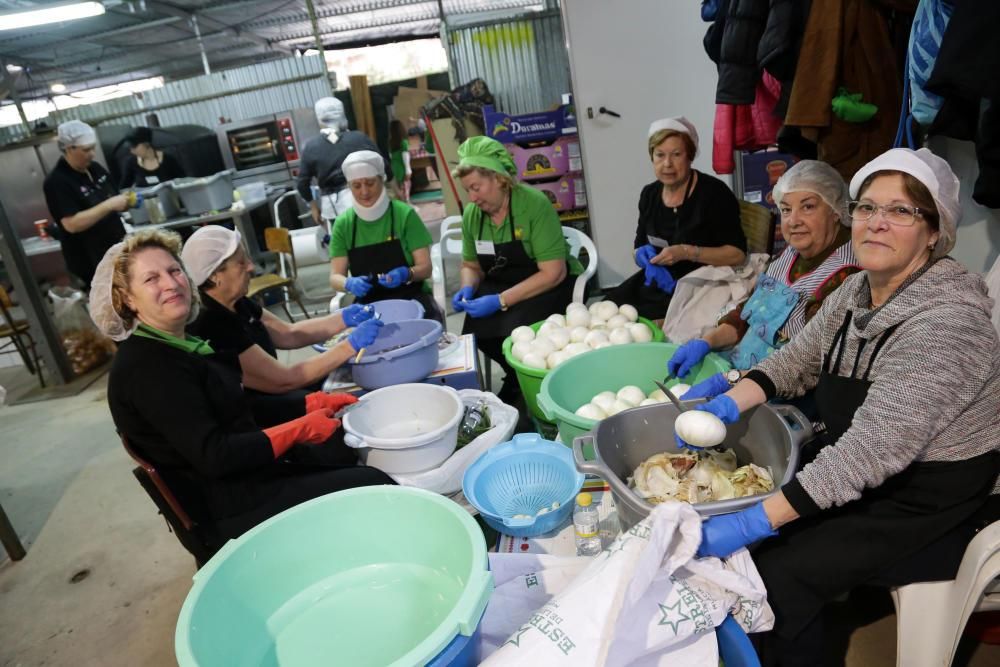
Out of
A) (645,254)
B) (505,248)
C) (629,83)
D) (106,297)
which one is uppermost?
(629,83)

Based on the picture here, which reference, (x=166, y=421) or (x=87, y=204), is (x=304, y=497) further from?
(x=87, y=204)

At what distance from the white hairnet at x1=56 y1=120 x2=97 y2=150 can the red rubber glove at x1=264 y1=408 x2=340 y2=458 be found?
12.4 ft

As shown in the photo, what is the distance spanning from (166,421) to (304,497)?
46 centimetres

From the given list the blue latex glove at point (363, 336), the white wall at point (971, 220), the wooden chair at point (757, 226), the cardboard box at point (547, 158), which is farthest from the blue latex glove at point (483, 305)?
the cardboard box at point (547, 158)

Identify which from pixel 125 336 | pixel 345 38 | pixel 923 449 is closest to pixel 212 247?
pixel 125 336

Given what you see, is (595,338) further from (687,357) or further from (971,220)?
(971,220)

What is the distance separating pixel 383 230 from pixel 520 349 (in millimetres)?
1363

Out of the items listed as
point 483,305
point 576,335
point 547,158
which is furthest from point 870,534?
point 547,158

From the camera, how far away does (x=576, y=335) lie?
2303mm

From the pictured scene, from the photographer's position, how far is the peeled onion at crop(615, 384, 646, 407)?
70.2 inches

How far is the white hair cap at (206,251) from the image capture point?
2006 millimetres

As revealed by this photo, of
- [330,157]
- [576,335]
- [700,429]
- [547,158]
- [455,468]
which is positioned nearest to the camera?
[700,429]

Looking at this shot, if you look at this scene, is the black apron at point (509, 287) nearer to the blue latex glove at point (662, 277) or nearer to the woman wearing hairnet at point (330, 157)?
the blue latex glove at point (662, 277)

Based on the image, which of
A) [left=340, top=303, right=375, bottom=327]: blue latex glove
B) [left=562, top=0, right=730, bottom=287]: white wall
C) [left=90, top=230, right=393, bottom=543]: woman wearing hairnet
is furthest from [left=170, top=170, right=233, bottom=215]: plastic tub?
[left=90, top=230, right=393, bottom=543]: woman wearing hairnet
